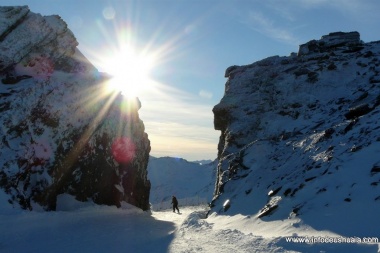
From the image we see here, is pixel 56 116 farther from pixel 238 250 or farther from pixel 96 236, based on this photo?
pixel 238 250

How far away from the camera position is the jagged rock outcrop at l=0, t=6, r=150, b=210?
2366 cm

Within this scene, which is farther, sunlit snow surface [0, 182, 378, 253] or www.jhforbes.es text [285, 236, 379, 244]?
sunlit snow surface [0, 182, 378, 253]

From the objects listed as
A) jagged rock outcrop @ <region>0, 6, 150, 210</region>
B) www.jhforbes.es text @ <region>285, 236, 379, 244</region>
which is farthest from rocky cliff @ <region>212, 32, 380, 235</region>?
jagged rock outcrop @ <region>0, 6, 150, 210</region>

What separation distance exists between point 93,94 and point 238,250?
2457 centimetres

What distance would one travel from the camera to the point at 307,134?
23766 millimetres

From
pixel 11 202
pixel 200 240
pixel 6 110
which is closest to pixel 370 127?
pixel 200 240

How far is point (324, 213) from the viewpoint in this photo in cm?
1165

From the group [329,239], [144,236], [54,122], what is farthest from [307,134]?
[54,122]

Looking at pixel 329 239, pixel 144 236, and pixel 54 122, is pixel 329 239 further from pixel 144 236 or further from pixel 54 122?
pixel 54 122

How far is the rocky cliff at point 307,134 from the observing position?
1269 cm

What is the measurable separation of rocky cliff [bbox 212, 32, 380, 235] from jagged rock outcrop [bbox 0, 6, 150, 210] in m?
11.1

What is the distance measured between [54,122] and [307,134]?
1944 cm

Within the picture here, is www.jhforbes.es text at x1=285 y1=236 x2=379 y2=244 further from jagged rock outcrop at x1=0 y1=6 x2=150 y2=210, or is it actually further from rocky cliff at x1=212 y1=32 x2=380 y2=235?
jagged rock outcrop at x1=0 y1=6 x2=150 y2=210

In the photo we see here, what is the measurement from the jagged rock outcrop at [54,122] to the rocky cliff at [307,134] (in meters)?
11.1
